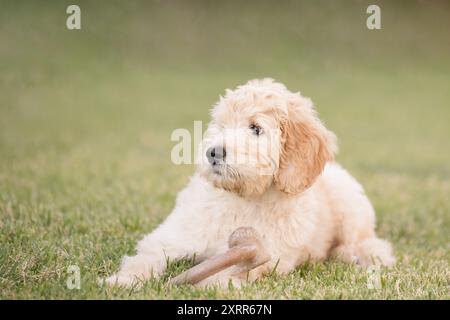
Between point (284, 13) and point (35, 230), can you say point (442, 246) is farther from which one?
point (284, 13)

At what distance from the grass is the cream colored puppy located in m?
0.17

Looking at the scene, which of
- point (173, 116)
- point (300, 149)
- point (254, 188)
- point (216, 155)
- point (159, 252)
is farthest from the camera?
point (173, 116)

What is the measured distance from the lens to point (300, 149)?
4539 mm

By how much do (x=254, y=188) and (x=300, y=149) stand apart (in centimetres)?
45

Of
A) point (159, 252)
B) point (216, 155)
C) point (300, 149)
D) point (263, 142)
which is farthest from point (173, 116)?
point (216, 155)

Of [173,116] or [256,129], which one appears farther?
[173,116]

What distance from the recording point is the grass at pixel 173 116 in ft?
15.5

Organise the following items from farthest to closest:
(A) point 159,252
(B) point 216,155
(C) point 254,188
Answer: (A) point 159,252 < (C) point 254,188 < (B) point 216,155

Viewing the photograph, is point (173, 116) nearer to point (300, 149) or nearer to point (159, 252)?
point (159, 252)

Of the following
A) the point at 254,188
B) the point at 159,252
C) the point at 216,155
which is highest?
the point at 216,155

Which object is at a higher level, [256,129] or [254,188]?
[256,129]

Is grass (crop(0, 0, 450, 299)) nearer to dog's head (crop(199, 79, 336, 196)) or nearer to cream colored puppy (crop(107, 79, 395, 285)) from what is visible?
cream colored puppy (crop(107, 79, 395, 285))

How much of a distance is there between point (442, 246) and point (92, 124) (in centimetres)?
868

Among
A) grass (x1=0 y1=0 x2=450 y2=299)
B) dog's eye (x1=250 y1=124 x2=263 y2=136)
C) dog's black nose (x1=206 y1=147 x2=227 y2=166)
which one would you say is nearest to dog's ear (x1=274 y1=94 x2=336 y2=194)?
dog's eye (x1=250 y1=124 x2=263 y2=136)
